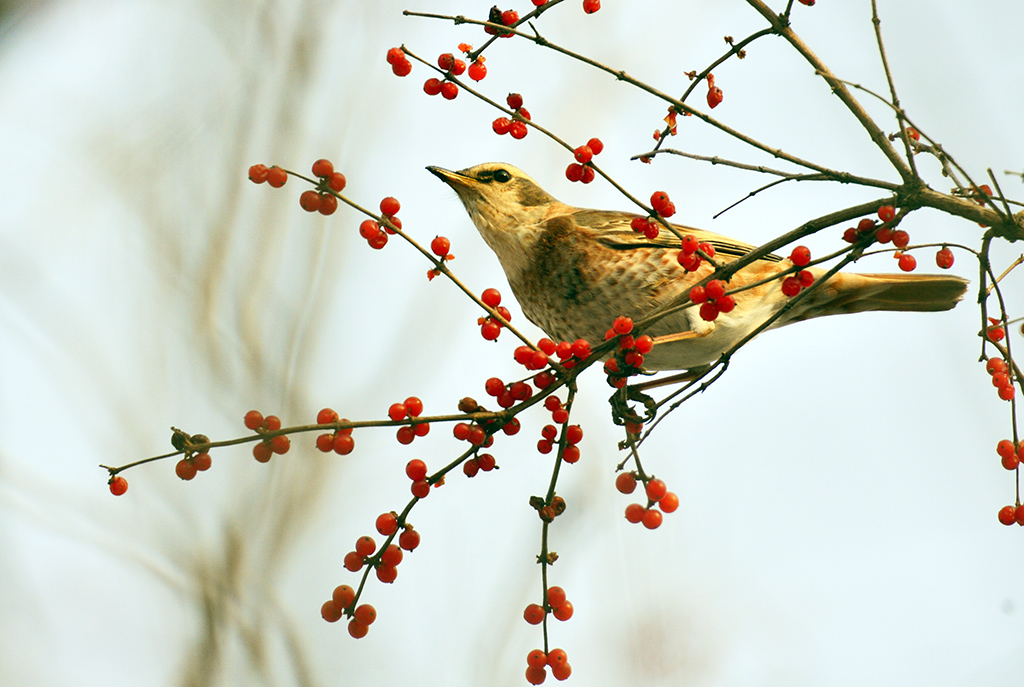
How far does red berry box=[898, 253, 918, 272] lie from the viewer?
1553 mm

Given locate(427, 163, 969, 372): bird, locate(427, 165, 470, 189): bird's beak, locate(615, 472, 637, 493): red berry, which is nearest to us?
locate(615, 472, 637, 493): red berry

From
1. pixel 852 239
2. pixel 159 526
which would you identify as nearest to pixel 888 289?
pixel 852 239

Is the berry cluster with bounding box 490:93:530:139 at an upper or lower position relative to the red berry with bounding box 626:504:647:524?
upper

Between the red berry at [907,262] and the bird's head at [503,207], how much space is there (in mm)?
1153

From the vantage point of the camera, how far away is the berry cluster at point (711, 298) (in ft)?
4.21

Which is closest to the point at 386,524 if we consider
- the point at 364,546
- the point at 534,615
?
the point at 364,546

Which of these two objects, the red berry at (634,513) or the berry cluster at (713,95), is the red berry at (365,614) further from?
the berry cluster at (713,95)

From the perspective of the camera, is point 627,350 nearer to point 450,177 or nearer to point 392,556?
point 392,556

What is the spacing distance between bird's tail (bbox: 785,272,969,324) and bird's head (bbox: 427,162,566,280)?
33.7 inches

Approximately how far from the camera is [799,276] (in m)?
1.40

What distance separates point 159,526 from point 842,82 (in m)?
2.90

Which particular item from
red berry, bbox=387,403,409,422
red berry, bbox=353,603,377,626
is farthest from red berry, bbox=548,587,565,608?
red berry, bbox=387,403,409,422

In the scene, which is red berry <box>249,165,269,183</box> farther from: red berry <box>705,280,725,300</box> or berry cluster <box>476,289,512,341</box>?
red berry <box>705,280,725,300</box>

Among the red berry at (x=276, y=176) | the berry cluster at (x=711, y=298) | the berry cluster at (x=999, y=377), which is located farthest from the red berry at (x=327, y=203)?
the berry cluster at (x=999, y=377)
